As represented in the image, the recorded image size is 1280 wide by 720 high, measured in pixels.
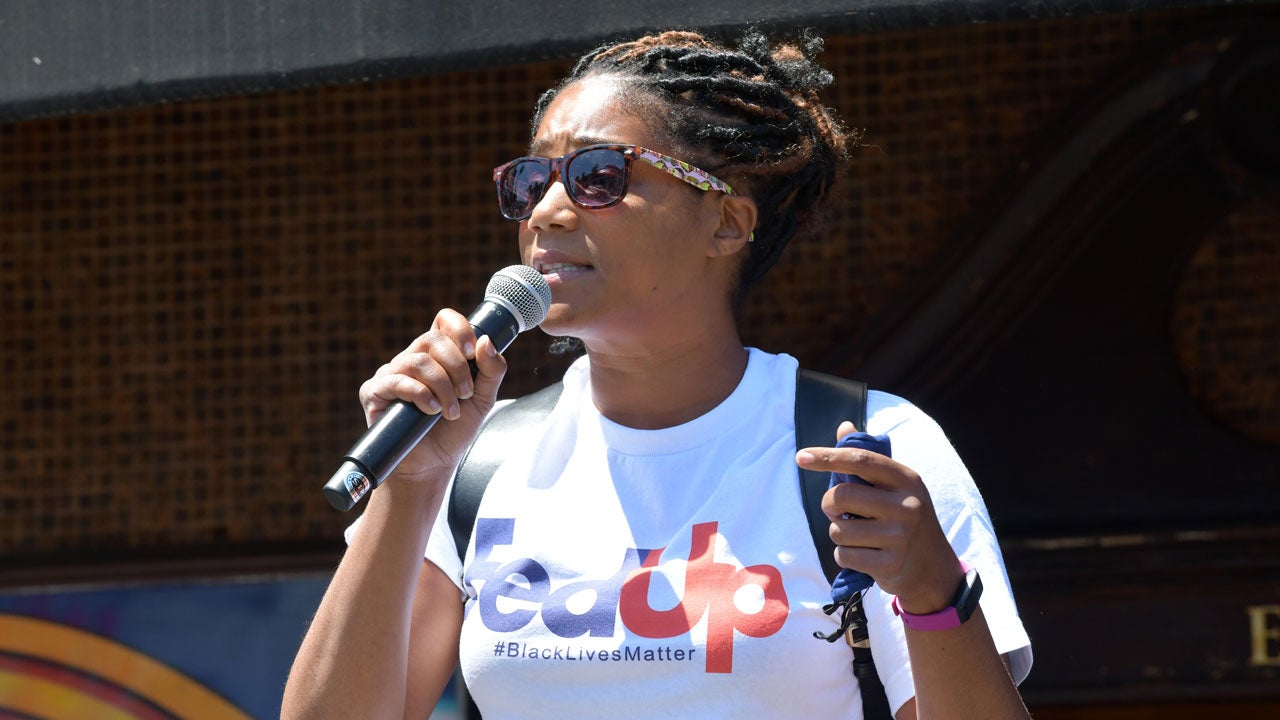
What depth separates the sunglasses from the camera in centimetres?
180

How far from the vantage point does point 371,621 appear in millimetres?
1728

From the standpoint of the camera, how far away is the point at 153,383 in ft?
14.7

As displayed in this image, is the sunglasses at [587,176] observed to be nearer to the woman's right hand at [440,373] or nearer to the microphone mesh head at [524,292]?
the microphone mesh head at [524,292]

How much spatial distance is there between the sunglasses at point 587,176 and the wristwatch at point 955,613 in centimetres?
63

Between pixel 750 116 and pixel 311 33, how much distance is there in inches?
44.3

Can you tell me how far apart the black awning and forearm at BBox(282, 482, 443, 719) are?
116 centimetres

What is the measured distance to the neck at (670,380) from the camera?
6.25 feet

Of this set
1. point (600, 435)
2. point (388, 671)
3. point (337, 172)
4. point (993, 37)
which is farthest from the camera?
point (337, 172)

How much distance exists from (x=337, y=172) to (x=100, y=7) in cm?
159

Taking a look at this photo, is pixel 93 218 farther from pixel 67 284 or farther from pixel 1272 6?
pixel 1272 6

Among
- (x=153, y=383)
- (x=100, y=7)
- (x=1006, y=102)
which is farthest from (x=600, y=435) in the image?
(x=153, y=383)

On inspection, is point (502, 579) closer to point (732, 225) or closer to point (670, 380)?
point (670, 380)

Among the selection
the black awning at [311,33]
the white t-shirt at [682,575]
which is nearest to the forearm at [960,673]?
the white t-shirt at [682,575]

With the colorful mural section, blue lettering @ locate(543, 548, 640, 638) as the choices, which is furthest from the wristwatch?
the colorful mural section
